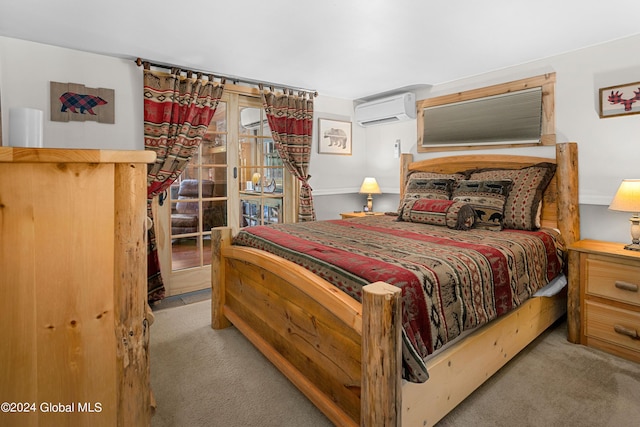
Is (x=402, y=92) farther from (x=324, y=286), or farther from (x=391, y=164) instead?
(x=324, y=286)

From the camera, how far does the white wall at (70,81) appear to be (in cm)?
267

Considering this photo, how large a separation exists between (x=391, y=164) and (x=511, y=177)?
1.70 meters

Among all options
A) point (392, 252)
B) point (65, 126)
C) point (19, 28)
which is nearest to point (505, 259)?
point (392, 252)

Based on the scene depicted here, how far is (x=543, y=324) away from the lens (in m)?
2.48

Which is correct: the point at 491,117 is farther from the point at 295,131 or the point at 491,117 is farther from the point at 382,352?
the point at 382,352

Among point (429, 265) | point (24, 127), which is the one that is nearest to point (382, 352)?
point (429, 265)

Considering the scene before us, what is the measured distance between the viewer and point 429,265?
1676 mm

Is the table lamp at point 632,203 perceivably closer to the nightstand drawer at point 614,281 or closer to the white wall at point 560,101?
the nightstand drawer at point 614,281

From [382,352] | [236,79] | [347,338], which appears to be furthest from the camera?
[236,79]

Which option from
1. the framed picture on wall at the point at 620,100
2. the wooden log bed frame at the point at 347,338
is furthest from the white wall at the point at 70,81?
the framed picture on wall at the point at 620,100

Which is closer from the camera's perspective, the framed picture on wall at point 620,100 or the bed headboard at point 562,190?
the framed picture on wall at point 620,100

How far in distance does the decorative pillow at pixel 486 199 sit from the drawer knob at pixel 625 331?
929 millimetres

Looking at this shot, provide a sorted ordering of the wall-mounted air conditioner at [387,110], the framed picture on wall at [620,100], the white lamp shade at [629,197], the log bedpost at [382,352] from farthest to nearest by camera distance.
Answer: the wall-mounted air conditioner at [387,110] → the framed picture on wall at [620,100] → the white lamp shade at [629,197] → the log bedpost at [382,352]

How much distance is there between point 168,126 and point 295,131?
138 cm
